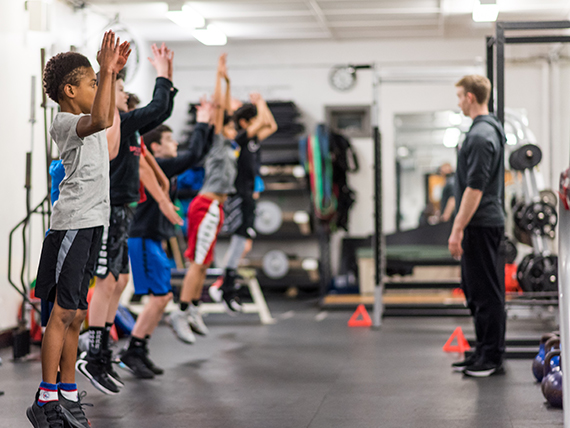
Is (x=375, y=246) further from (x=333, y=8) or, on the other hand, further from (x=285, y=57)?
(x=285, y=57)

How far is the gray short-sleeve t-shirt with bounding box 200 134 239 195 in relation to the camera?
518cm

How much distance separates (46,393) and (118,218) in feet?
3.60

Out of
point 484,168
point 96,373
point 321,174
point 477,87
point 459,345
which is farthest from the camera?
point 321,174

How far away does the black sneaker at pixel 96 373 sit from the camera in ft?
10.6

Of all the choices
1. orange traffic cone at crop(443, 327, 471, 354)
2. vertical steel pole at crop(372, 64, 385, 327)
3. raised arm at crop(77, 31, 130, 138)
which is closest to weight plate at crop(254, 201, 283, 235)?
vertical steel pole at crop(372, 64, 385, 327)

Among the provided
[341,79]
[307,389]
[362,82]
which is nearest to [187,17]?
[341,79]

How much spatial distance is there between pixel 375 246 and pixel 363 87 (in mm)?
3935

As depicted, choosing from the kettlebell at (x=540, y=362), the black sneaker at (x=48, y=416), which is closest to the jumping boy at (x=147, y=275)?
the black sneaker at (x=48, y=416)

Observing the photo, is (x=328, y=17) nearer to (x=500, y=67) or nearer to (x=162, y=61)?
(x=500, y=67)

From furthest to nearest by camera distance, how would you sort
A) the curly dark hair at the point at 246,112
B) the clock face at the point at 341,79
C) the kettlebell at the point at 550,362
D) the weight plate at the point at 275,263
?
the clock face at the point at 341,79, the weight plate at the point at 275,263, the curly dark hair at the point at 246,112, the kettlebell at the point at 550,362

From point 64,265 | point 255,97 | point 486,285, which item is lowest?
point 486,285

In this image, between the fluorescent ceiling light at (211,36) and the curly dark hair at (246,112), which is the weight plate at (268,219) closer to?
the fluorescent ceiling light at (211,36)

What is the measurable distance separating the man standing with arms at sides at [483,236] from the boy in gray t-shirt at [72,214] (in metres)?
1.98

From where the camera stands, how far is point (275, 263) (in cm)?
876
